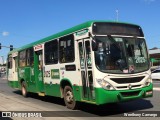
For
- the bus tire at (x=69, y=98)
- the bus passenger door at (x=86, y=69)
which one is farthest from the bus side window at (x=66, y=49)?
the bus tire at (x=69, y=98)

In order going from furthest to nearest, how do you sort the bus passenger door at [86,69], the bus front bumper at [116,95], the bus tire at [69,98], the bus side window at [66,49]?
the bus tire at [69,98], the bus side window at [66,49], the bus passenger door at [86,69], the bus front bumper at [116,95]

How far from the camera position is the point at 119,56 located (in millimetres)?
10320

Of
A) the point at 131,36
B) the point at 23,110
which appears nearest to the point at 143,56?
the point at 131,36

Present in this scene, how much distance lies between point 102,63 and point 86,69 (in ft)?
2.53

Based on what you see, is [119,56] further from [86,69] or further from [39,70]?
[39,70]

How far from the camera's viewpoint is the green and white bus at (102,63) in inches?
396

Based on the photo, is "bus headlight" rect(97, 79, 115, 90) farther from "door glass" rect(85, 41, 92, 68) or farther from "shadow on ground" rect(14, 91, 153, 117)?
"shadow on ground" rect(14, 91, 153, 117)

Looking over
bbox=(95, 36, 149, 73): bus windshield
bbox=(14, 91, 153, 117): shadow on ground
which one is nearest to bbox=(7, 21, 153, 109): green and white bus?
bbox=(95, 36, 149, 73): bus windshield

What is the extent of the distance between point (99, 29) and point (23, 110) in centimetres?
412

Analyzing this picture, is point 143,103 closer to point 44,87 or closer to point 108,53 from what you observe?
point 108,53

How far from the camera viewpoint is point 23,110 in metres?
11.8

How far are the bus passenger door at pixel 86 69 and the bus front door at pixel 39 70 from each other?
4521mm

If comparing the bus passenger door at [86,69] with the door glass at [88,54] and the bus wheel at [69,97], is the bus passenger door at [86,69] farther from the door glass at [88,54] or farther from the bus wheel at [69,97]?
the bus wheel at [69,97]

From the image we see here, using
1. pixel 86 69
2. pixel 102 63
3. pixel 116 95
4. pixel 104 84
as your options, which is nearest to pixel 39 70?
pixel 86 69
